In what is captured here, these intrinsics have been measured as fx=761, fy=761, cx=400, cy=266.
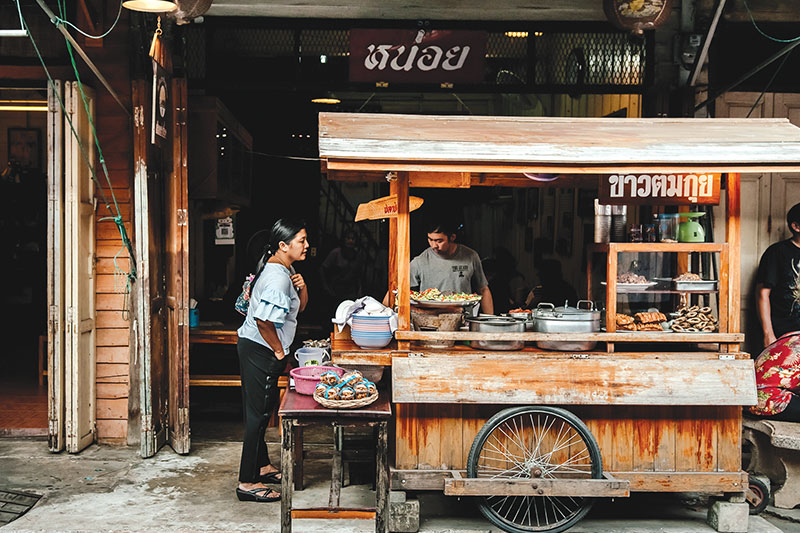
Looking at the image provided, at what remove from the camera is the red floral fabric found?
595 centimetres

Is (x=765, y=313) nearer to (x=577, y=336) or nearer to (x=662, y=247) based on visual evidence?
(x=662, y=247)

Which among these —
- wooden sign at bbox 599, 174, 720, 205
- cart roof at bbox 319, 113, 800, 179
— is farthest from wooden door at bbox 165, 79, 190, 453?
wooden sign at bbox 599, 174, 720, 205

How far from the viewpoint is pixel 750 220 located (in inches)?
289

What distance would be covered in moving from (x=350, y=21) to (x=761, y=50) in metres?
4.03

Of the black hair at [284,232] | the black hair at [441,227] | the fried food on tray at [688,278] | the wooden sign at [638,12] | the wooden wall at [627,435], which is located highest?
the wooden sign at [638,12]

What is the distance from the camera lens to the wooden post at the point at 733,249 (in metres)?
5.46

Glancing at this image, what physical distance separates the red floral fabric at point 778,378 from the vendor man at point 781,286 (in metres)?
0.73

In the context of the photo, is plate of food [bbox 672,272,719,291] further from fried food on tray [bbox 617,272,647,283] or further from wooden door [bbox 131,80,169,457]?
wooden door [bbox 131,80,169,457]

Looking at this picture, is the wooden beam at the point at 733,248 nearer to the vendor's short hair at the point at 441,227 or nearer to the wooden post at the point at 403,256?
the wooden post at the point at 403,256

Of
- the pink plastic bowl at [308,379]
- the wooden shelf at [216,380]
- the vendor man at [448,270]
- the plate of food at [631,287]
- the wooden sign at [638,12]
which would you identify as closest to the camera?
the pink plastic bowl at [308,379]

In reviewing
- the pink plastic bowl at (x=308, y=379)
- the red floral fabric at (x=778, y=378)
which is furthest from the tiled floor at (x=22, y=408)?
the red floral fabric at (x=778, y=378)

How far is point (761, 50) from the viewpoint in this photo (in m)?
7.45

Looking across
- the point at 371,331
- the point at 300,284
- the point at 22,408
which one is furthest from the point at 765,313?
the point at 22,408

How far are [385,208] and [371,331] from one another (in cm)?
92
